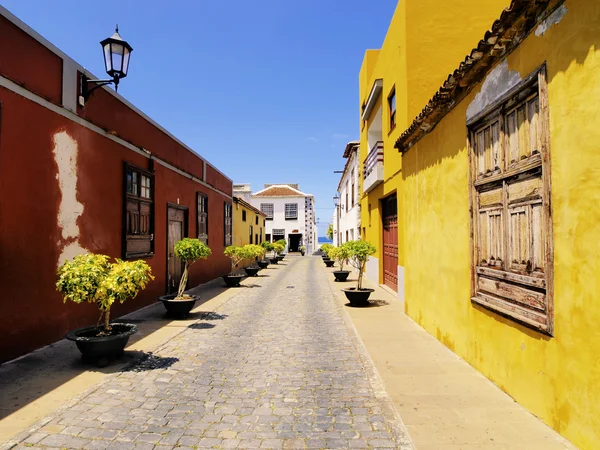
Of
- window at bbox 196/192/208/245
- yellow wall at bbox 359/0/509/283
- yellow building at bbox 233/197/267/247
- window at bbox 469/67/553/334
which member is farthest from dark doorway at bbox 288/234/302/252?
window at bbox 469/67/553/334

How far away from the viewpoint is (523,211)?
407 centimetres

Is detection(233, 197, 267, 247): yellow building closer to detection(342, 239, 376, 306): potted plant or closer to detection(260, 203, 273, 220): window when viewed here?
detection(342, 239, 376, 306): potted plant

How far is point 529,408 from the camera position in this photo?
3.79m

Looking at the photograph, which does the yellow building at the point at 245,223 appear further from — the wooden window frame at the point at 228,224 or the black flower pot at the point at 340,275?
the black flower pot at the point at 340,275

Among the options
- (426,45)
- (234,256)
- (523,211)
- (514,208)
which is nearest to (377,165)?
(426,45)

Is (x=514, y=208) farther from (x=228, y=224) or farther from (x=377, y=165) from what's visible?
(x=228, y=224)

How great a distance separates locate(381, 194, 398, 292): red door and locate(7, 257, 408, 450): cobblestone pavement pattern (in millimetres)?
5536

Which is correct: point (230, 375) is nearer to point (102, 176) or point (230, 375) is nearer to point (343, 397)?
point (343, 397)

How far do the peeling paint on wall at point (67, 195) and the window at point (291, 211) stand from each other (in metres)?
40.6

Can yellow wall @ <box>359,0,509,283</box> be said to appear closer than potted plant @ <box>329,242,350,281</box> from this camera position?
Yes

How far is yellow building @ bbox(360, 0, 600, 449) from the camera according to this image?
304cm

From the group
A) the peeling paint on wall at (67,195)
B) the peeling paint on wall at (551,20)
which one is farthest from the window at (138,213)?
the peeling paint on wall at (551,20)

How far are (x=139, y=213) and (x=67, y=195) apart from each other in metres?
2.95

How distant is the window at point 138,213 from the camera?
28.9 feet
